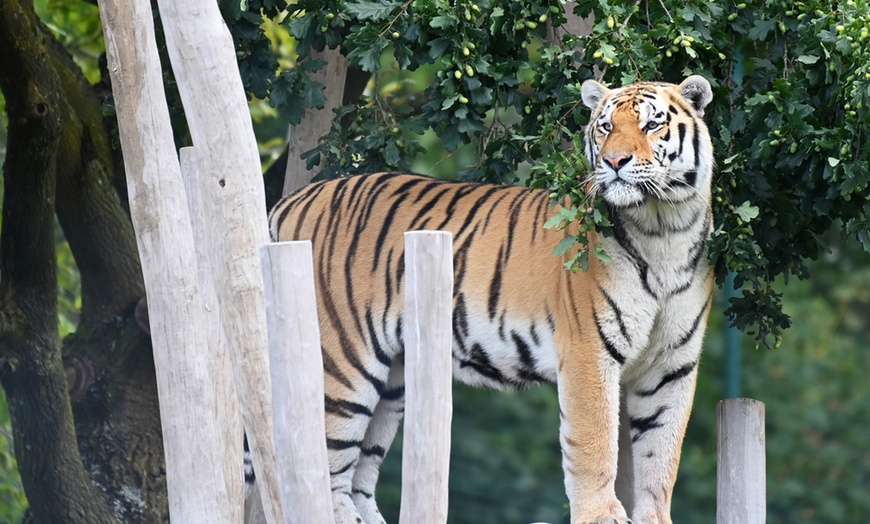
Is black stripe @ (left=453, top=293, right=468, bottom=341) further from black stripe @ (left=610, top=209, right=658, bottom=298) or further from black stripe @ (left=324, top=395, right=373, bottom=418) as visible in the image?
black stripe @ (left=610, top=209, right=658, bottom=298)

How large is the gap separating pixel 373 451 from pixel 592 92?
4.59 feet

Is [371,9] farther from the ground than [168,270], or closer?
farther from the ground

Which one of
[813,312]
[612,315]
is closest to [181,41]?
[612,315]

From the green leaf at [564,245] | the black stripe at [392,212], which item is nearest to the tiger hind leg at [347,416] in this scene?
the black stripe at [392,212]

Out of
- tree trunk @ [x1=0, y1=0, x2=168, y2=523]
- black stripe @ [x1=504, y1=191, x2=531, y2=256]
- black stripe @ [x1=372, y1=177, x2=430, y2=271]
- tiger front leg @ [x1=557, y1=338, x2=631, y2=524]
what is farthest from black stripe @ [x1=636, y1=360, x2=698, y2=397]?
tree trunk @ [x1=0, y1=0, x2=168, y2=523]

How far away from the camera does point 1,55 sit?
3971 mm

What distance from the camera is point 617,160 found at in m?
3.02

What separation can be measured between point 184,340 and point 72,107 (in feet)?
5.56

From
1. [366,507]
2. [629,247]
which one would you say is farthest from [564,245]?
[366,507]

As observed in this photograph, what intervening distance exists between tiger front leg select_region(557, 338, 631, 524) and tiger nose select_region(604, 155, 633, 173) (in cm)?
50

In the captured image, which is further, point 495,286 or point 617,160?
point 495,286

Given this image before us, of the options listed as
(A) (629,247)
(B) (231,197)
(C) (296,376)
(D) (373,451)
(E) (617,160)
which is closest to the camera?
(C) (296,376)

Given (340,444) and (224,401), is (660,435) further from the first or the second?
(224,401)

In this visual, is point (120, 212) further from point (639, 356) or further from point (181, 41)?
point (639, 356)
